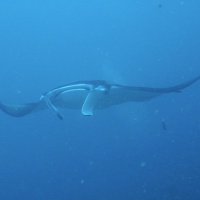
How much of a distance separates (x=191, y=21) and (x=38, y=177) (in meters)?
32.5

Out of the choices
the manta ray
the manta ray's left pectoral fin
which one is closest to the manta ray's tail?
the manta ray

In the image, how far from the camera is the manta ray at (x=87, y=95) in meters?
3.86

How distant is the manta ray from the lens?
3.86m

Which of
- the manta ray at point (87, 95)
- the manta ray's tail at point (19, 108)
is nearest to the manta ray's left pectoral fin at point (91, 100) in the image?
the manta ray at point (87, 95)

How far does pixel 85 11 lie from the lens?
151ft

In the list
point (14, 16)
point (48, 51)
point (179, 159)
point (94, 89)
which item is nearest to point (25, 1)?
point (14, 16)

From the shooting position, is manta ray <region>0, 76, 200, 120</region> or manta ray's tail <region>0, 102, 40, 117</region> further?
manta ray's tail <region>0, 102, 40, 117</region>

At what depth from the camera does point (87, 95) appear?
4008mm

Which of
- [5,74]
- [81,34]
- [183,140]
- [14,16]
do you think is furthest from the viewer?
[81,34]

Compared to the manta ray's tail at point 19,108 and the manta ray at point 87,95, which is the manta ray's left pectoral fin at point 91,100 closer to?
the manta ray at point 87,95

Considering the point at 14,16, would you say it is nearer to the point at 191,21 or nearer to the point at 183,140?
the point at 191,21

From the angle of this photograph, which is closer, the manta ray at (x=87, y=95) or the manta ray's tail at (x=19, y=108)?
the manta ray at (x=87, y=95)

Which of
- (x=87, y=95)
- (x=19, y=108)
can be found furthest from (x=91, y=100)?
(x=19, y=108)

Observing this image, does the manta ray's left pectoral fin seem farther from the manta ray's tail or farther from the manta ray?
the manta ray's tail
